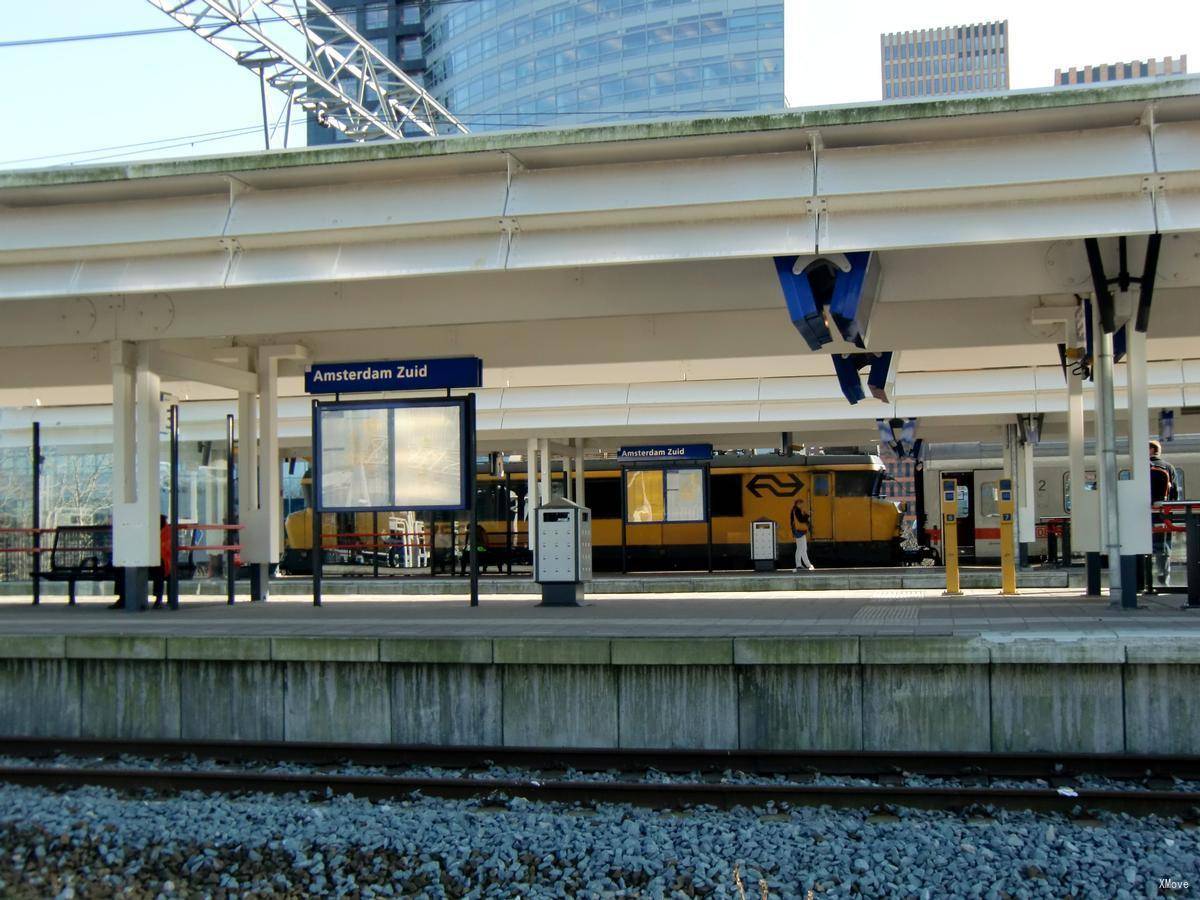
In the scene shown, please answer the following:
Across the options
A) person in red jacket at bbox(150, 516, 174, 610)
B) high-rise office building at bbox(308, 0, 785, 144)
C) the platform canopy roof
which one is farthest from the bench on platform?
high-rise office building at bbox(308, 0, 785, 144)

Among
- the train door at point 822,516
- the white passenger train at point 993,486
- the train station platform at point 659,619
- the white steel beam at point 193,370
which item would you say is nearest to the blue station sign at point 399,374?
the white steel beam at point 193,370

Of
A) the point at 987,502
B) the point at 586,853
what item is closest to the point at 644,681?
the point at 586,853

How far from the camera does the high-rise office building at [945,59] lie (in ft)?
622

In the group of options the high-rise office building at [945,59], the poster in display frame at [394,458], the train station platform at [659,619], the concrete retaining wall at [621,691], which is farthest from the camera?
the high-rise office building at [945,59]

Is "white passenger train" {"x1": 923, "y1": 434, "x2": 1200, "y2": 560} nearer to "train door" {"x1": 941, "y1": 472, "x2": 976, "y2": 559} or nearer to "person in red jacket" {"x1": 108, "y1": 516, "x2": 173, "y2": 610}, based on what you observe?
"train door" {"x1": 941, "y1": 472, "x2": 976, "y2": 559}

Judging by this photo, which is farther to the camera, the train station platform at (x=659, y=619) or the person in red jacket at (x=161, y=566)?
the person in red jacket at (x=161, y=566)

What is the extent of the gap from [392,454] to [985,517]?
2321 centimetres

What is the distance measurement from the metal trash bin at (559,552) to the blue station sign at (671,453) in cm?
1082

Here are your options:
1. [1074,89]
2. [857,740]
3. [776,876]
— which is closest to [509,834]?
[776,876]

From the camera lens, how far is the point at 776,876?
256 inches

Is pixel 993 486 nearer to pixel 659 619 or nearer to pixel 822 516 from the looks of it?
pixel 822 516

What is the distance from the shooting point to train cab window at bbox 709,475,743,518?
30141mm

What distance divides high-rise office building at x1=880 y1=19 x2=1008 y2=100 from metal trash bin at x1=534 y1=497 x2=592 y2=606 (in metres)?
187

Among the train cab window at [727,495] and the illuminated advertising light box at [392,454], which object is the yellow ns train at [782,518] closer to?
the train cab window at [727,495]
